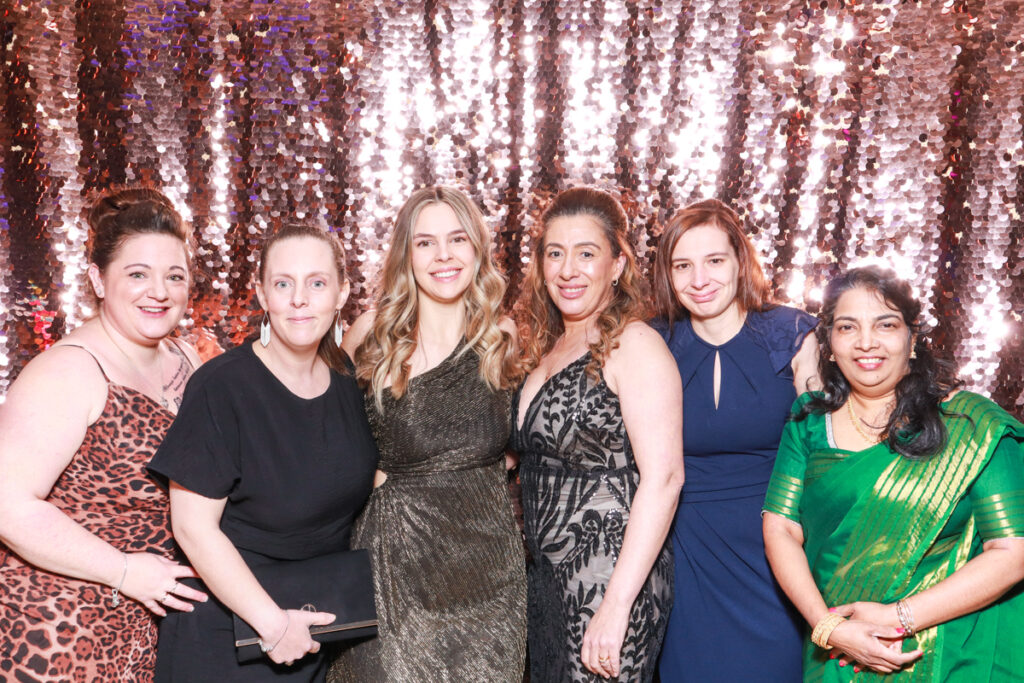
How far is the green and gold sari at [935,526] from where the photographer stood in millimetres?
1519

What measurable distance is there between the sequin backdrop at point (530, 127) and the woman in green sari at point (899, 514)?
72 cm

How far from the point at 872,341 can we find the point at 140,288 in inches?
61.6

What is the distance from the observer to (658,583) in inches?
71.2

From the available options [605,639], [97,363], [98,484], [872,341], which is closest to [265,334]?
[97,363]

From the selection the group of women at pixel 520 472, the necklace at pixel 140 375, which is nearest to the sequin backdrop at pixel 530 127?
the group of women at pixel 520 472

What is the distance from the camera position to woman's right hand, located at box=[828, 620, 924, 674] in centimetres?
153

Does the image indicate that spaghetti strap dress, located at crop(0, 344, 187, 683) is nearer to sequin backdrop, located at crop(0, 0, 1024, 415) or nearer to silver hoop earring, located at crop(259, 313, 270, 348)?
silver hoop earring, located at crop(259, 313, 270, 348)

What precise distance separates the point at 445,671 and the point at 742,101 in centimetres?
177

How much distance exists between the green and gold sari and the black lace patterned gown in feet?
1.32

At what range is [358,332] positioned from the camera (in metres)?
2.04

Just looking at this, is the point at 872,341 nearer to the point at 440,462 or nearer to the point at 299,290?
the point at 440,462

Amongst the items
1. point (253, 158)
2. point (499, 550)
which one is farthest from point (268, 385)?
point (253, 158)

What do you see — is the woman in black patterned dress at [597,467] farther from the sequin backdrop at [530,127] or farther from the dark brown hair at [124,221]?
the dark brown hair at [124,221]

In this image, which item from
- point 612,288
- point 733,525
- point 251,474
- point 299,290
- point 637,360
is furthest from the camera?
point 612,288
